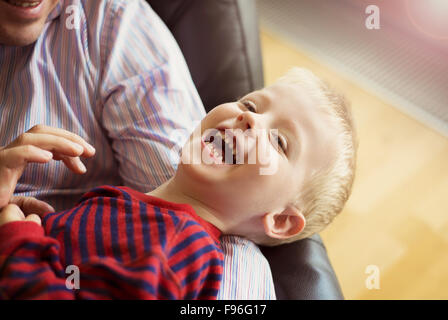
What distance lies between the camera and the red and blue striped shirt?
2.23ft

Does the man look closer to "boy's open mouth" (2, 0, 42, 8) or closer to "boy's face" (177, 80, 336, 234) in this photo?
"boy's open mouth" (2, 0, 42, 8)

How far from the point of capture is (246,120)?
84 cm

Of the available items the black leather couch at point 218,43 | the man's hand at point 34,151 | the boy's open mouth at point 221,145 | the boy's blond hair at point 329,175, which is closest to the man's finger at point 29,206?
the man's hand at point 34,151

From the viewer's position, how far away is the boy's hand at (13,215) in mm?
759

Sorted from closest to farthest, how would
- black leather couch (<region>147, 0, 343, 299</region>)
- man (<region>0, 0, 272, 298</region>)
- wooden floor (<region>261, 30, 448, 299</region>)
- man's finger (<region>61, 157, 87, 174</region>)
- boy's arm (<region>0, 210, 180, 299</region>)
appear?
boy's arm (<region>0, 210, 180, 299</region>)
man's finger (<region>61, 157, 87, 174</region>)
man (<region>0, 0, 272, 298</region>)
black leather couch (<region>147, 0, 343, 299</region>)
wooden floor (<region>261, 30, 448, 299</region>)

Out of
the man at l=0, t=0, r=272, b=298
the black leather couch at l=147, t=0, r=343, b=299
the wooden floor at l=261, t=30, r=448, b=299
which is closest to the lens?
the man at l=0, t=0, r=272, b=298

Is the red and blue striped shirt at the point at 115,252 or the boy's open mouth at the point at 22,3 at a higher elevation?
the boy's open mouth at the point at 22,3

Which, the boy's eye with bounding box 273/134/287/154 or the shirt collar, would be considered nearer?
the boy's eye with bounding box 273/134/287/154

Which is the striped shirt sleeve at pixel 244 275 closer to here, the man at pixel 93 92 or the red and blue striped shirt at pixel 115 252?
the red and blue striped shirt at pixel 115 252

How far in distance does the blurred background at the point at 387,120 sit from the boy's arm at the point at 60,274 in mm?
918

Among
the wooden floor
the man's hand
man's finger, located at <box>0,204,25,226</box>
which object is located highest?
the man's hand

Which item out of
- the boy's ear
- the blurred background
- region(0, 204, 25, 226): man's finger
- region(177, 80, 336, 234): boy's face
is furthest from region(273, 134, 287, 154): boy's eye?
the blurred background

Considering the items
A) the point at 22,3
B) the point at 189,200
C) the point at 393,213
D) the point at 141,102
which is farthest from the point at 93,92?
the point at 393,213

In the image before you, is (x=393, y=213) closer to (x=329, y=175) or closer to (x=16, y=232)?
(x=329, y=175)
